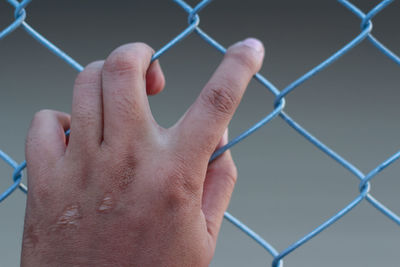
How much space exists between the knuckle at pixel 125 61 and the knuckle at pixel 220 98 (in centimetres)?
11

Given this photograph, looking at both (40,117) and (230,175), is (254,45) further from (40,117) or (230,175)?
(40,117)

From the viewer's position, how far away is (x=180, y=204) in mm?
606

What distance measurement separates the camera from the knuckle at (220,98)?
1.98ft

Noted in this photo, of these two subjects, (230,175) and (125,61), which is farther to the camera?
(230,175)

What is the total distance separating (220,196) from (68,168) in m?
0.23

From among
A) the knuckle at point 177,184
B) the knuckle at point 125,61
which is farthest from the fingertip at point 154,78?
the knuckle at point 177,184

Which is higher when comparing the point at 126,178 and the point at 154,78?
the point at 154,78

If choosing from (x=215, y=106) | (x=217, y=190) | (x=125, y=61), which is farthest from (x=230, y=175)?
(x=125, y=61)

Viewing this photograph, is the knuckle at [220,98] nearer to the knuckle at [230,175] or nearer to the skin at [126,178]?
the skin at [126,178]

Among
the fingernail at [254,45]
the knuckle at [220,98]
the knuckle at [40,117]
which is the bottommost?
the knuckle at [40,117]

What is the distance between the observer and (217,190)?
0.69 m

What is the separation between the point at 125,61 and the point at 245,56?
17cm

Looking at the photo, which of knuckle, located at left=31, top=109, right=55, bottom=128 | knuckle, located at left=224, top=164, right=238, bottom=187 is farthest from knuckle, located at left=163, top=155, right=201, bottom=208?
knuckle, located at left=31, top=109, right=55, bottom=128

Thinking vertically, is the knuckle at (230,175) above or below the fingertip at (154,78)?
below
